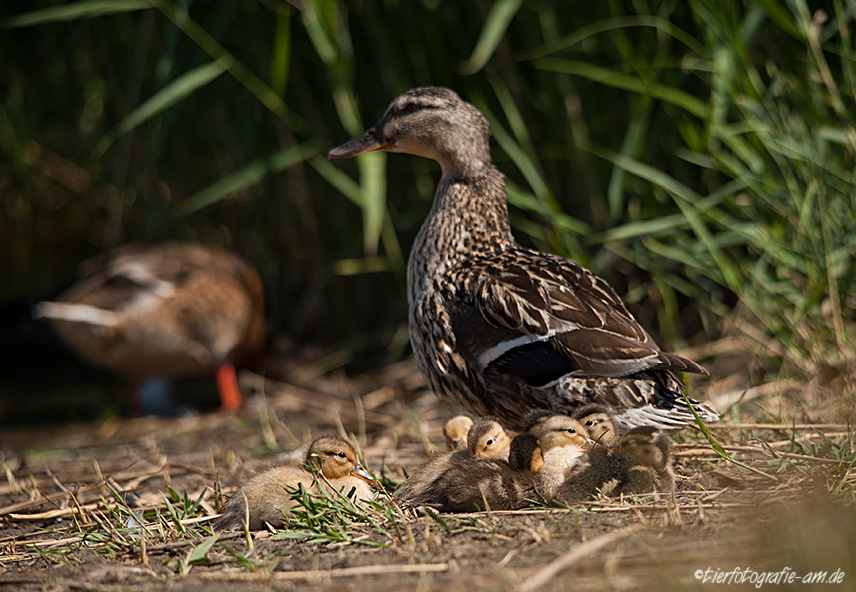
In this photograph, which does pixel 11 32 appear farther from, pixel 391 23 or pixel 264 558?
pixel 264 558

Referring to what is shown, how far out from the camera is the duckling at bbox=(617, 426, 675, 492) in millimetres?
2400

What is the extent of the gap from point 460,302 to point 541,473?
83 cm

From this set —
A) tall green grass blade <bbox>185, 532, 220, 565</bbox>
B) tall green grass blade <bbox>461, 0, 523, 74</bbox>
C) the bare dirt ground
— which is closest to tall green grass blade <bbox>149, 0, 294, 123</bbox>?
tall green grass blade <bbox>461, 0, 523, 74</bbox>

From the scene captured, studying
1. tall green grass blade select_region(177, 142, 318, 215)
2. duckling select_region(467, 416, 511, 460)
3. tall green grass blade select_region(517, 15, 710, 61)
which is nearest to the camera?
duckling select_region(467, 416, 511, 460)

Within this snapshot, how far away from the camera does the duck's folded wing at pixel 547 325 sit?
8.71ft

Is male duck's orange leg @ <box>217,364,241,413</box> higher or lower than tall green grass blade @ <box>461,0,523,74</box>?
lower

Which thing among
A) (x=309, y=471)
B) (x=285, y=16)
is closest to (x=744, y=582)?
(x=309, y=471)

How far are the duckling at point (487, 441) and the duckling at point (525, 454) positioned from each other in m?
0.06

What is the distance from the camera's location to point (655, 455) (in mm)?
2396

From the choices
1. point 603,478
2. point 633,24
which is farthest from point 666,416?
point 633,24

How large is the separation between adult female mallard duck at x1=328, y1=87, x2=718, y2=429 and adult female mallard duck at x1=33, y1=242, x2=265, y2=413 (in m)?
2.48

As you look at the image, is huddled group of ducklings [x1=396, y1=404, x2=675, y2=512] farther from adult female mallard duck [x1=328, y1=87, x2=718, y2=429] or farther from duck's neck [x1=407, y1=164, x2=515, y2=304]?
duck's neck [x1=407, y1=164, x2=515, y2=304]

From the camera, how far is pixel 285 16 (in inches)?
162

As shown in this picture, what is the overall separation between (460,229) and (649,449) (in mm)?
1331
